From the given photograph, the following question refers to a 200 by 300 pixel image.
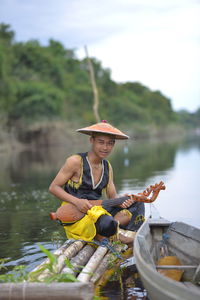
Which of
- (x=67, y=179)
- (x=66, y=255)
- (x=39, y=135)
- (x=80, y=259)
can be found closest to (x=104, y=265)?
(x=80, y=259)

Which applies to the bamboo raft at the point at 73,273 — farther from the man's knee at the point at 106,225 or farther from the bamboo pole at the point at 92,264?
the man's knee at the point at 106,225

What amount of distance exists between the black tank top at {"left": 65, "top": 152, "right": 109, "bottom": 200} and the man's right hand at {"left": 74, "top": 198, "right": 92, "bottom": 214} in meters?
0.23

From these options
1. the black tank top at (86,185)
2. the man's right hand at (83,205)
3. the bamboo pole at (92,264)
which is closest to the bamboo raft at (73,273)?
the bamboo pole at (92,264)

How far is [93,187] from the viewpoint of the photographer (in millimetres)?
5523

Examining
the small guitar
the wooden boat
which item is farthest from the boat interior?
the small guitar

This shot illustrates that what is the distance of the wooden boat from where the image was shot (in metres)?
3.50

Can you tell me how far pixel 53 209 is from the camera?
397 inches

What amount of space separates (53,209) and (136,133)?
7121 centimetres

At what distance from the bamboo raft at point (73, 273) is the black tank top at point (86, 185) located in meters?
0.57

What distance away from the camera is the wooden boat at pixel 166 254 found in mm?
3504

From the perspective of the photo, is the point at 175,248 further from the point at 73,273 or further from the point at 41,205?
the point at 41,205

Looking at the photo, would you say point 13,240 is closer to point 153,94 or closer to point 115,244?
point 115,244

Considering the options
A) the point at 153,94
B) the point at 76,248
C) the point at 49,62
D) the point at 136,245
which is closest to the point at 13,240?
the point at 76,248

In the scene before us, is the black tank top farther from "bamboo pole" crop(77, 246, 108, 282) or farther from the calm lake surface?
the calm lake surface
